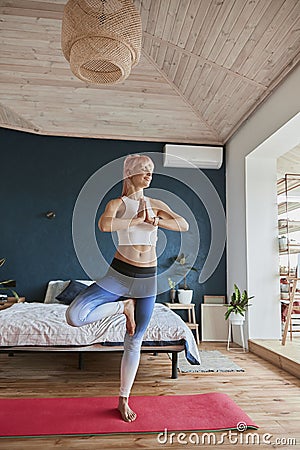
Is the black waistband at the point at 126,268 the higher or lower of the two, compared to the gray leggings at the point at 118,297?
higher

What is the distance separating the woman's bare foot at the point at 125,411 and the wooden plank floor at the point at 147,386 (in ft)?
0.58

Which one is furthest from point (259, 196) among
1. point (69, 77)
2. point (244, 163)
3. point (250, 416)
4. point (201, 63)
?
point (250, 416)

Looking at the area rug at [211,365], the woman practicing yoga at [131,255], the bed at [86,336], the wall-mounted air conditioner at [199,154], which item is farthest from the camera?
the wall-mounted air conditioner at [199,154]

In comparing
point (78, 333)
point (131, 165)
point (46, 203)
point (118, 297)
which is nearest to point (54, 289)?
point (46, 203)

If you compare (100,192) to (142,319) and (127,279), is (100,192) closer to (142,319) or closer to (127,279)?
(127,279)

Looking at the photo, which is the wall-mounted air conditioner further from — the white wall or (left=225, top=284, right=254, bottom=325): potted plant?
(left=225, top=284, right=254, bottom=325): potted plant

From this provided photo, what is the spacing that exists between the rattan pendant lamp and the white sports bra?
3.11 ft

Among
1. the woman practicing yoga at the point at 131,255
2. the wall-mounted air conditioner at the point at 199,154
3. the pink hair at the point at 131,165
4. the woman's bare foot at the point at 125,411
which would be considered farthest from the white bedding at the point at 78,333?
the wall-mounted air conditioner at the point at 199,154

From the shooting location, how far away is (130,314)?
2.60 m

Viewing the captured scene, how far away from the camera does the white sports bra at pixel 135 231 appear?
240 centimetres

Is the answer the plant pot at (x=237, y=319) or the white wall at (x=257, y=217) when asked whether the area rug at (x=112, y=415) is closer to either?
the plant pot at (x=237, y=319)

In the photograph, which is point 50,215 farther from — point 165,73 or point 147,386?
point 147,386

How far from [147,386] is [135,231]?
1.73 m

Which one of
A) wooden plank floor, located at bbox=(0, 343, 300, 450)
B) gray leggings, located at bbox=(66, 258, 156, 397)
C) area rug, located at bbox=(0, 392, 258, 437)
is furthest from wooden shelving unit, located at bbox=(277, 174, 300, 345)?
gray leggings, located at bbox=(66, 258, 156, 397)
